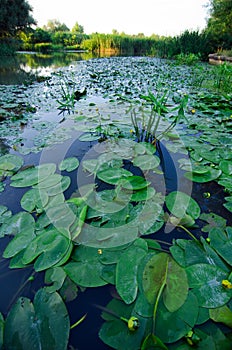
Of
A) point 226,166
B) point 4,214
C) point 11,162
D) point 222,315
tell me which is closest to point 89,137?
point 11,162

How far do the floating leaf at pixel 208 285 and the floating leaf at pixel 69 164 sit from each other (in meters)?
0.90

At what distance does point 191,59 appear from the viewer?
22.5 ft

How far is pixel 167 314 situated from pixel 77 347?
28cm

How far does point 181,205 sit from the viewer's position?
98cm

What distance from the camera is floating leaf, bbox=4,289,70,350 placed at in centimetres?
52

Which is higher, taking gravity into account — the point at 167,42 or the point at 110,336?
the point at 167,42

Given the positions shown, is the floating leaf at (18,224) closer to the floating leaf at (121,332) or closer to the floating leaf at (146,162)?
the floating leaf at (121,332)

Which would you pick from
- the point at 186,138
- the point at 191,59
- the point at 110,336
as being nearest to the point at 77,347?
the point at 110,336

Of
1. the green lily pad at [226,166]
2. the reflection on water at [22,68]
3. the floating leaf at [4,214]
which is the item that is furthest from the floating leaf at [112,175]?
the reflection on water at [22,68]

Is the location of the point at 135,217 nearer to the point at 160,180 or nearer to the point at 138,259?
the point at 138,259

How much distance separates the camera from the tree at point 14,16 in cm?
1141

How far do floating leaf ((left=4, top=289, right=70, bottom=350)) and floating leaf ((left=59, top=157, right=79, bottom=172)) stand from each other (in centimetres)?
81

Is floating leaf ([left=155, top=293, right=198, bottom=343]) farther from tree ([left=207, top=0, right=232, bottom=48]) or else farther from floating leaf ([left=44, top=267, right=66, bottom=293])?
tree ([left=207, top=0, right=232, bottom=48])

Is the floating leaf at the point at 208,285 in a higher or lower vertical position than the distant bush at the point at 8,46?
lower
